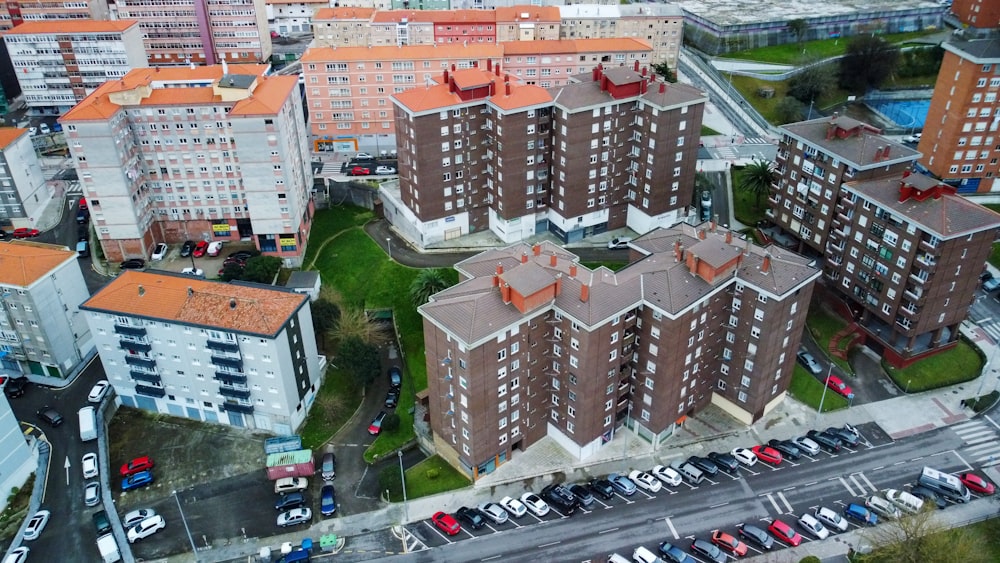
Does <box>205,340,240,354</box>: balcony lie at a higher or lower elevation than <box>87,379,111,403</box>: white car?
higher

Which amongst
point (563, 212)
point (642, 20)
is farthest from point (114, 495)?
point (642, 20)

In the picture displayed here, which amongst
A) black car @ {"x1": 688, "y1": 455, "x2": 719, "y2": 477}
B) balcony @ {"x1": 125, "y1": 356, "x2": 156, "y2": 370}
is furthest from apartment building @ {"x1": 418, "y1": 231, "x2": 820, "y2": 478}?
balcony @ {"x1": 125, "y1": 356, "x2": 156, "y2": 370}

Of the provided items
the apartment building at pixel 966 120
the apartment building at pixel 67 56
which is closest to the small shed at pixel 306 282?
the apartment building at pixel 67 56

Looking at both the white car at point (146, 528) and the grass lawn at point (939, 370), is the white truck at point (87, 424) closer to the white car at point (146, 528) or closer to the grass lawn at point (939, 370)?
the white car at point (146, 528)

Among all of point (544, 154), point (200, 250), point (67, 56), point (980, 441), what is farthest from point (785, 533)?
point (67, 56)

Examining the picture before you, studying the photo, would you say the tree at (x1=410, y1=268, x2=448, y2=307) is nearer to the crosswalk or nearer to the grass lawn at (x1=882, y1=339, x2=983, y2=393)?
the grass lawn at (x1=882, y1=339, x2=983, y2=393)

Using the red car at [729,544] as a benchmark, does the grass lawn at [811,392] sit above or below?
above

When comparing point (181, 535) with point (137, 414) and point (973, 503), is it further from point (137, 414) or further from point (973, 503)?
point (973, 503)
